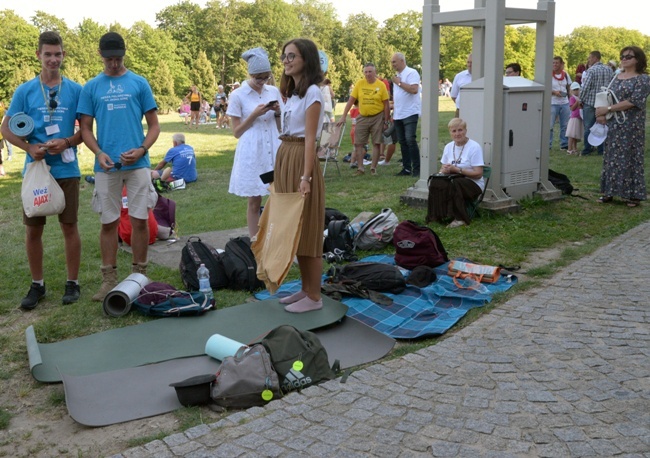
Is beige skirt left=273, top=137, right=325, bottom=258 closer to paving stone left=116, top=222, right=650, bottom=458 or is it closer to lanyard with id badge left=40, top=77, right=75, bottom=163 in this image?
paving stone left=116, top=222, right=650, bottom=458

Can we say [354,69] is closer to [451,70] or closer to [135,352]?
[451,70]

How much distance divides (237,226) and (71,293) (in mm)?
3161

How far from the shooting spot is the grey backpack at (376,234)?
7.45 metres

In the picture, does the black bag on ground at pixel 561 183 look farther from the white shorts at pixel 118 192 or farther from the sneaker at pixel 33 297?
the sneaker at pixel 33 297

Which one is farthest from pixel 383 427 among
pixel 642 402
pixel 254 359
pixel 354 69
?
pixel 354 69

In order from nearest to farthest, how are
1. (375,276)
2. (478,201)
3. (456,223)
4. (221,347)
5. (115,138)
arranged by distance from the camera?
(221,347) → (115,138) → (375,276) → (456,223) → (478,201)

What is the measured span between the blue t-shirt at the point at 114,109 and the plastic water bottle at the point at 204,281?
0.98m

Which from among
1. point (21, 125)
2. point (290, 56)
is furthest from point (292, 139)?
point (21, 125)

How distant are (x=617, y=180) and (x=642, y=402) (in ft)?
20.3

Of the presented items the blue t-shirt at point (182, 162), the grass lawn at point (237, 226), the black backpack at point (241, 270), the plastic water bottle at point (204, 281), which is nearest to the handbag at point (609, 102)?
the grass lawn at point (237, 226)

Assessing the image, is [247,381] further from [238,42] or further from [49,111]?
[238,42]

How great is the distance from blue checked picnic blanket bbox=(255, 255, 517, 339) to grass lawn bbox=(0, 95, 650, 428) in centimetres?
13

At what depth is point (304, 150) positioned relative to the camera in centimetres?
520

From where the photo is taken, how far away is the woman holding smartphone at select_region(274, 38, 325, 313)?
5.10 m
